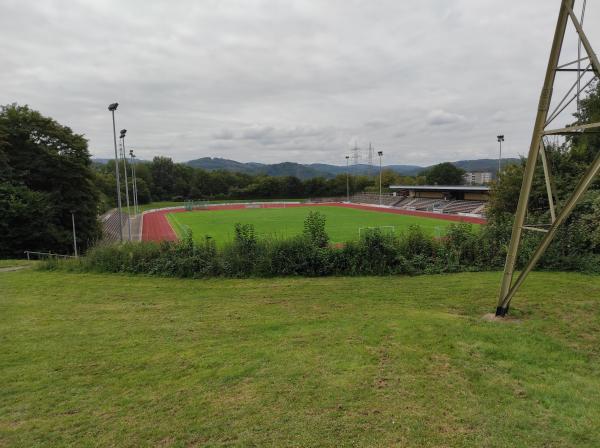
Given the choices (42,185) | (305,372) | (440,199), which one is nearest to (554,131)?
(305,372)

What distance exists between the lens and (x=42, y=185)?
30.8 meters

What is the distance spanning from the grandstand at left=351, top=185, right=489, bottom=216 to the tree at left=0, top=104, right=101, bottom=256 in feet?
144

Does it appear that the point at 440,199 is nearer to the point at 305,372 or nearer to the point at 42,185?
the point at 42,185

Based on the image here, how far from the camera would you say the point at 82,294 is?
36.3ft

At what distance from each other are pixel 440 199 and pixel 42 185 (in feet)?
188

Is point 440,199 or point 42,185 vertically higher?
point 42,185

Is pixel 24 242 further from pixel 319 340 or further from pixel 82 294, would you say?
pixel 319 340

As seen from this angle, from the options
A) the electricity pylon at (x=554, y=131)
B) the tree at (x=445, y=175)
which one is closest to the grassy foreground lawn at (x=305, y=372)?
the electricity pylon at (x=554, y=131)

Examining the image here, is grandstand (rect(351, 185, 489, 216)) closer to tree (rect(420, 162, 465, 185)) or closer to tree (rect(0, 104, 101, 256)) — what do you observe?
tree (rect(420, 162, 465, 185))

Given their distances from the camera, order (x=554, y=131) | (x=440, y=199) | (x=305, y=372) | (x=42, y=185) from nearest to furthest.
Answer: (x=305, y=372), (x=554, y=131), (x=42, y=185), (x=440, y=199)

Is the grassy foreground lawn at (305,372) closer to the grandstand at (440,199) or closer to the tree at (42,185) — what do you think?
the tree at (42,185)

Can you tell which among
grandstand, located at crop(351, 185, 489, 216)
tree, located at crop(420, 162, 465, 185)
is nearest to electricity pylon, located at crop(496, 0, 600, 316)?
grandstand, located at crop(351, 185, 489, 216)

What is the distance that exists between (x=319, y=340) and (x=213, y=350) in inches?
73.2

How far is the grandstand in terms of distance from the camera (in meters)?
55.2
